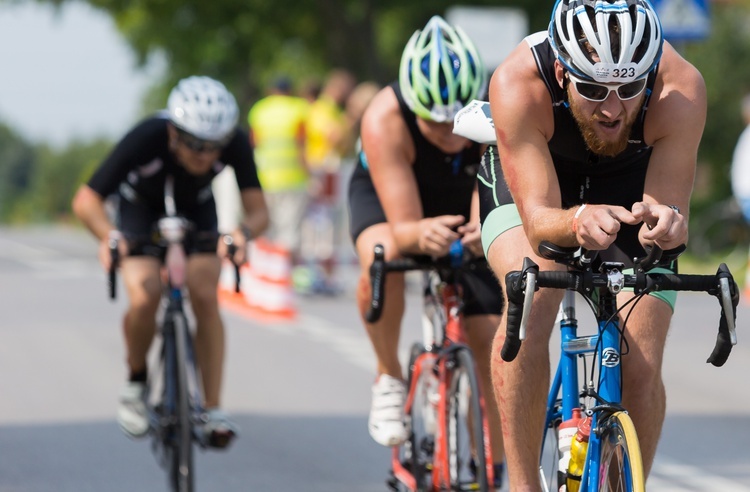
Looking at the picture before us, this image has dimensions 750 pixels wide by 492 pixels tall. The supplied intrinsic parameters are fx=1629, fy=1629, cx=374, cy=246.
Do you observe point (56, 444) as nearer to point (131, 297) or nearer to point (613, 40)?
point (131, 297)

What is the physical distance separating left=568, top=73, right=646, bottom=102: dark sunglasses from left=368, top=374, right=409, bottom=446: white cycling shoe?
7.92ft

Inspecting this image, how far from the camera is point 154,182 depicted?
Answer: 8.02m

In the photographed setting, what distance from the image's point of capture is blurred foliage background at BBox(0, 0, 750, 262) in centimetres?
3216

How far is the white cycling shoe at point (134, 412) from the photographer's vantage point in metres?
7.83

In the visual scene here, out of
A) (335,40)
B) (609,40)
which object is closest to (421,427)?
(609,40)

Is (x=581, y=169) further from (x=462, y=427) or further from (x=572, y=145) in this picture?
(x=462, y=427)

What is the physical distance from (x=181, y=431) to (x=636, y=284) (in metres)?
3.32

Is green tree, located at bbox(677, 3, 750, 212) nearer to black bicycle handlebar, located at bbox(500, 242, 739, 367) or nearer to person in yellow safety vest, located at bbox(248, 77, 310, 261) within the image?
person in yellow safety vest, located at bbox(248, 77, 310, 261)

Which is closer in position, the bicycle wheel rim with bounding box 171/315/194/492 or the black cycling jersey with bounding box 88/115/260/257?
the bicycle wheel rim with bounding box 171/315/194/492

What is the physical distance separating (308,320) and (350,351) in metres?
2.28

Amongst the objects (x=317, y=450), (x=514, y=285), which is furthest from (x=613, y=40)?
(x=317, y=450)

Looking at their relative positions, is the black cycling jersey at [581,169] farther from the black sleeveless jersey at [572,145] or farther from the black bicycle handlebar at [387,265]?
the black bicycle handlebar at [387,265]

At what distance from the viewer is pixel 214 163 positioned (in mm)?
8062

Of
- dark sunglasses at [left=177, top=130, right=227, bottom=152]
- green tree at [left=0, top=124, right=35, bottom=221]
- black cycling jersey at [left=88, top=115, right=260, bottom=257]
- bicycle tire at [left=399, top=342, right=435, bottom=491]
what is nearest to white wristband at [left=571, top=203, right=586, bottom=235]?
bicycle tire at [left=399, top=342, right=435, bottom=491]
